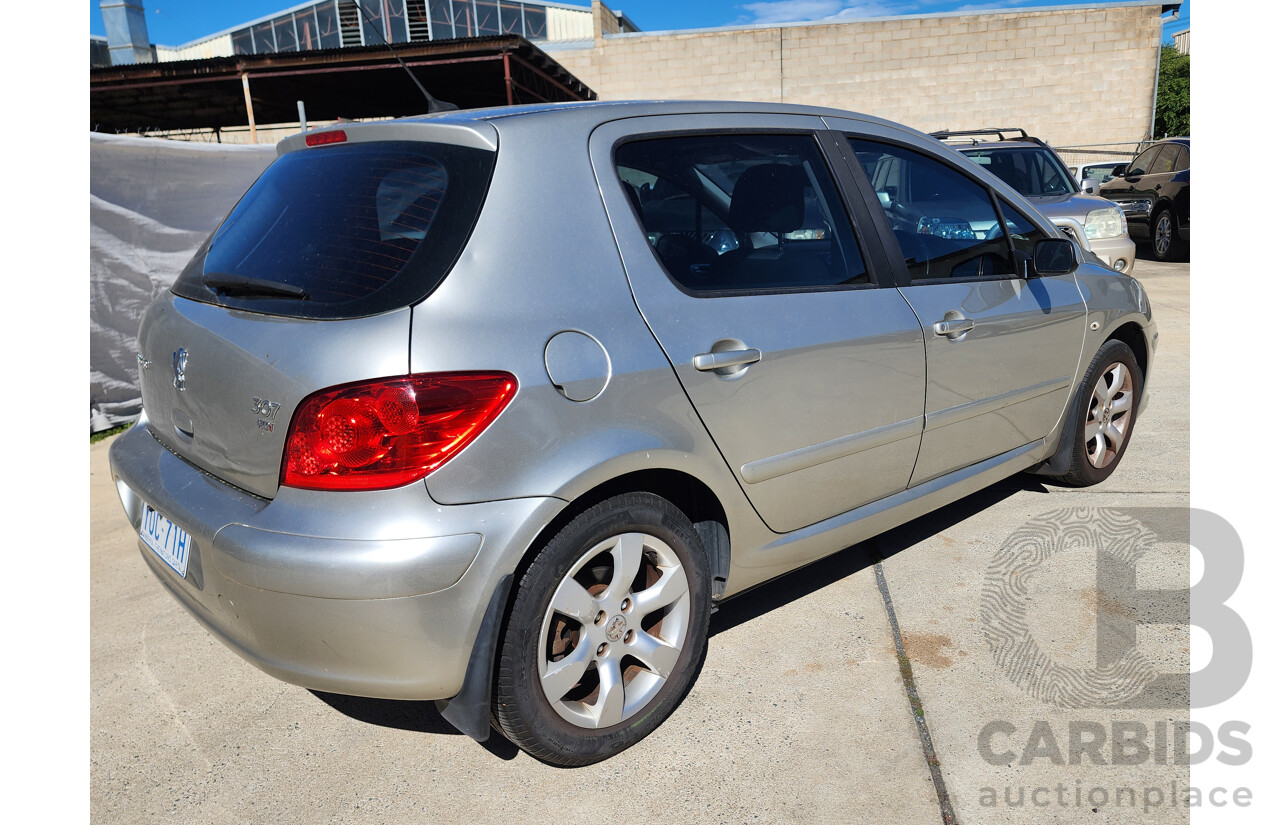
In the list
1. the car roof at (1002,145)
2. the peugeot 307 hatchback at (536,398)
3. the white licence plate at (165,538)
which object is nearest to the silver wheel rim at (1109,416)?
the peugeot 307 hatchback at (536,398)

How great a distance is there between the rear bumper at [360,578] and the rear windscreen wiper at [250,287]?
0.48 m

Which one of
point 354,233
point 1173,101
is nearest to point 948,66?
point 354,233

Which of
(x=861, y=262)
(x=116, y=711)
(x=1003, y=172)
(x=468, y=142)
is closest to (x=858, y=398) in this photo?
(x=861, y=262)

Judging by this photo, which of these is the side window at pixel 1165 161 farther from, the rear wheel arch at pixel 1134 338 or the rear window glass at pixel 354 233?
the rear window glass at pixel 354 233

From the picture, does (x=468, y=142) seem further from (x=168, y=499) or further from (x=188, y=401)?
(x=168, y=499)

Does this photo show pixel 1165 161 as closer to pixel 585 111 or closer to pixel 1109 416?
pixel 1109 416

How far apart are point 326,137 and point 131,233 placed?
442 centimetres

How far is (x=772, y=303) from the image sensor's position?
2.50 meters

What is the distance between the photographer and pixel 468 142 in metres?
2.14

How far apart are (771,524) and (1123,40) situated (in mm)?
30776

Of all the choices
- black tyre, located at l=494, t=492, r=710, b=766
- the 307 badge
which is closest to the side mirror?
black tyre, located at l=494, t=492, r=710, b=766

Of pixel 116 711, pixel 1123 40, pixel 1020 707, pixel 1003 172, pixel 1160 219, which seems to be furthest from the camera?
pixel 1123 40

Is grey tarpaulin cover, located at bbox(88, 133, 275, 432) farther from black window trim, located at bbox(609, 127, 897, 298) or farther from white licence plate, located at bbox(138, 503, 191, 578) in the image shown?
black window trim, located at bbox(609, 127, 897, 298)

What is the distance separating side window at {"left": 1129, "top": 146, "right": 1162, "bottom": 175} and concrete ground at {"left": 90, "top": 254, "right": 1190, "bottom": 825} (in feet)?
40.8
